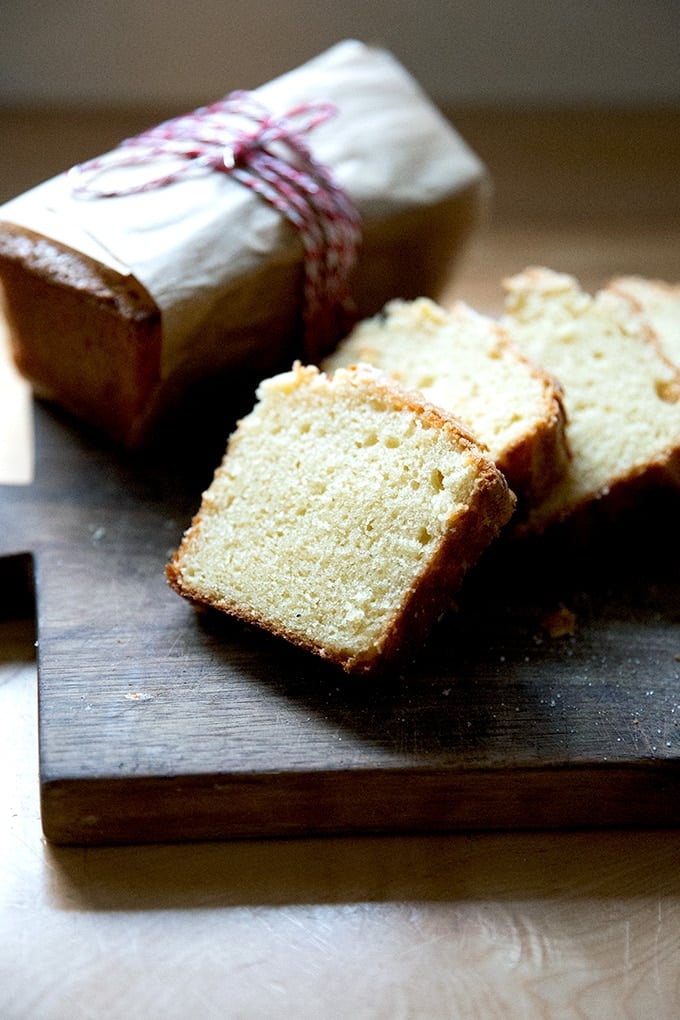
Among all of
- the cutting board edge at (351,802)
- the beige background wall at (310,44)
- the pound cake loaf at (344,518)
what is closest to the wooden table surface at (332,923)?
the cutting board edge at (351,802)

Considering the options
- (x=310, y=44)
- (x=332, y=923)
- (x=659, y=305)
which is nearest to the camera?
(x=332, y=923)

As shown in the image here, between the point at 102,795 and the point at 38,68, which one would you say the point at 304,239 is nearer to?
the point at 102,795

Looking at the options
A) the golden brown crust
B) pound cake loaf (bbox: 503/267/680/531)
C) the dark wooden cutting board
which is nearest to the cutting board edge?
the dark wooden cutting board

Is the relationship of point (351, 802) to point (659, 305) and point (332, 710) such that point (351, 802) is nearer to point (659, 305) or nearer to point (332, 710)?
point (332, 710)

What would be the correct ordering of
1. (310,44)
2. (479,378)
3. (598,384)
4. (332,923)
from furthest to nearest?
(310,44) → (598,384) → (479,378) → (332,923)

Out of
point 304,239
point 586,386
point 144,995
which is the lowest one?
point 144,995

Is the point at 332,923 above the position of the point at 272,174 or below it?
below

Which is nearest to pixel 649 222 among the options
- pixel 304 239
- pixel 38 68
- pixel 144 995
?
pixel 304 239

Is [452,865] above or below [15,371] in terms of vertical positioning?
below

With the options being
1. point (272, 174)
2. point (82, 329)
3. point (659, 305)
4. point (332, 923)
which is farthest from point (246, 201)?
point (332, 923)
